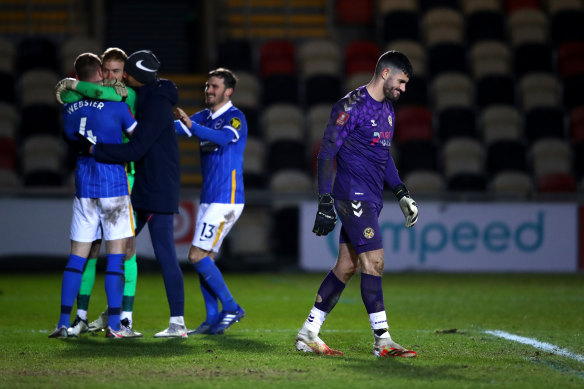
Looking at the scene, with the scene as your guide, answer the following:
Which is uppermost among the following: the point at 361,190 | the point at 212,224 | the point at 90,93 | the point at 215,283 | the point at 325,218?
the point at 90,93

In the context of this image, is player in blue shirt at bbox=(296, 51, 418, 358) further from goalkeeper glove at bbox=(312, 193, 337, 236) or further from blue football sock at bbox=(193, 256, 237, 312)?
blue football sock at bbox=(193, 256, 237, 312)

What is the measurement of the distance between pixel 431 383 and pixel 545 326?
9.04 feet

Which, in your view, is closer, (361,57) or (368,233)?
(368,233)

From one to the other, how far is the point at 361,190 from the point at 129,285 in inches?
77.4

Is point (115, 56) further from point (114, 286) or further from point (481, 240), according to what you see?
point (481, 240)

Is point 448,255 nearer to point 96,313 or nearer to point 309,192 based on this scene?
point 309,192

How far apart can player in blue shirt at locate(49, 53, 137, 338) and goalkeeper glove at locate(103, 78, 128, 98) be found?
77mm

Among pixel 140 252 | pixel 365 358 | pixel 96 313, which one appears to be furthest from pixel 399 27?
pixel 365 358

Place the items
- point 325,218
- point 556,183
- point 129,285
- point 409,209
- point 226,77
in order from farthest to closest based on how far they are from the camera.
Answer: point 556,183 → point 226,77 → point 129,285 → point 409,209 → point 325,218

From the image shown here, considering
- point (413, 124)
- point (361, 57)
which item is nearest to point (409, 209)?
point (413, 124)

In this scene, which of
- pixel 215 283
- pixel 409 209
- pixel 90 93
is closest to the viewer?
pixel 409 209

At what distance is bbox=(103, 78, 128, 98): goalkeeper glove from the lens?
6.13m

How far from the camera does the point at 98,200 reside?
242 inches

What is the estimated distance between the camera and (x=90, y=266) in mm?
6500
